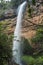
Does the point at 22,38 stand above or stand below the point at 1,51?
below

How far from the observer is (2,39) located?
6.68 metres

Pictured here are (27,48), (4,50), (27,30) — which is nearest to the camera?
(4,50)

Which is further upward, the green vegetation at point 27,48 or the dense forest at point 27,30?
the dense forest at point 27,30

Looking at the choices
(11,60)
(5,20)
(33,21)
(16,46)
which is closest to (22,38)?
(16,46)

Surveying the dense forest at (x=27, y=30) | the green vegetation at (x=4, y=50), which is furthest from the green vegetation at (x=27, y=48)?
the green vegetation at (x=4, y=50)

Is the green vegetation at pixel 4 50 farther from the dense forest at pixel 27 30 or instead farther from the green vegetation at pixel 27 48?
the green vegetation at pixel 27 48

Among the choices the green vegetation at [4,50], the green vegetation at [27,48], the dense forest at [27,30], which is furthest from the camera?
the green vegetation at [27,48]

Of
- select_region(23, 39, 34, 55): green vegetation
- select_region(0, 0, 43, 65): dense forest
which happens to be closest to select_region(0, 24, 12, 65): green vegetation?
select_region(0, 0, 43, 65): dense forest

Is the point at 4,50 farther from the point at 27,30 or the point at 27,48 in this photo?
the point at 27,30

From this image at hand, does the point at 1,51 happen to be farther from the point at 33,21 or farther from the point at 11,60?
the point at 33,21

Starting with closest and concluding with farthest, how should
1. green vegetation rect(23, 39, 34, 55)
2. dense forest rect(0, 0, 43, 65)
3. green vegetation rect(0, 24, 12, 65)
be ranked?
1. green vegetation rect(0, 24, 12, 65)
2. dense forest rect(0, 0, 43, 65)
3. green vegetation rect(23, 39, 34, 55)

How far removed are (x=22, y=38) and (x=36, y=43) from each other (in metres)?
1.16

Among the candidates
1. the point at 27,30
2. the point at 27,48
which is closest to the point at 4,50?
the point at 27,48

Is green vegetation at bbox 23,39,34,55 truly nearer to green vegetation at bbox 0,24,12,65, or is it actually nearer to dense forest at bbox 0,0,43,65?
dense forest at bbox 0,0,43,65
